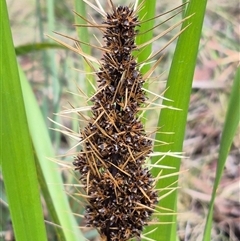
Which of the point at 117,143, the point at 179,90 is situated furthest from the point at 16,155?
the point at 179,90

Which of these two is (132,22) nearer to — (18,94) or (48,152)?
(18,94)

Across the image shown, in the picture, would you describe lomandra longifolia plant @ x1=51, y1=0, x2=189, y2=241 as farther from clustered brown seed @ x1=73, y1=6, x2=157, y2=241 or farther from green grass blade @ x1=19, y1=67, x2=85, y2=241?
green grass blade @ x1=19, y1=67, x2=85, y2=241

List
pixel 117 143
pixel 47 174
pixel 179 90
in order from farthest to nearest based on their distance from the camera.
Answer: pixel 47 174, pixel 179 90, pixel 117 143

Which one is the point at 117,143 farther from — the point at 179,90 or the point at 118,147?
the point at 179,90

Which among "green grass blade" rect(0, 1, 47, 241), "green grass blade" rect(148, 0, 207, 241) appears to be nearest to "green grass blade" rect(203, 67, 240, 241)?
"green grass blade" rect(148, 0, 207, 241)

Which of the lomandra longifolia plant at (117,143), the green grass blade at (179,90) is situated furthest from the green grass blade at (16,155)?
the green grass blade at (179,90)

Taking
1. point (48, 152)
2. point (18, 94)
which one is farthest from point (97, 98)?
point (48, 152)

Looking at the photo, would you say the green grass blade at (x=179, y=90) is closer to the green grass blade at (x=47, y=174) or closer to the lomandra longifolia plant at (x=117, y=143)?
the lomandra longifolia plant at (x=117, y=143)
